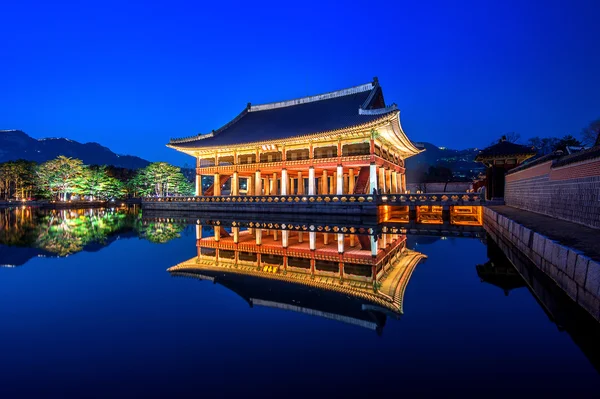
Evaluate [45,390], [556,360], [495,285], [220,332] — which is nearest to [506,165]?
[495,285]

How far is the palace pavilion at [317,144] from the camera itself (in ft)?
73.7

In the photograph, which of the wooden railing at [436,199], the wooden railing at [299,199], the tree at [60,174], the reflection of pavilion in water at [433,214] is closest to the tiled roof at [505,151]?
the reflection of pavilion in water at [433,214]

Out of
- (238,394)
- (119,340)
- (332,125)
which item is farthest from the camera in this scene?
(332,125)

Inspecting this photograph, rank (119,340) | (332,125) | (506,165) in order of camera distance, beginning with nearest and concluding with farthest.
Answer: (119,340) → (506,165) → (332,125)

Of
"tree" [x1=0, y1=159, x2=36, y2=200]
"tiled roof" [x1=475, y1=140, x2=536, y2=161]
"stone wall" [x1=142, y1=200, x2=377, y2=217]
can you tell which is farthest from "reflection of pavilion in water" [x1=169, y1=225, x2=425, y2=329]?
"tree" [x1=0, y1=159, x2=36, y2=200]

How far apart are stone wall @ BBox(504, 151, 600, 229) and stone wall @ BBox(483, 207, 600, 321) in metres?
1.66

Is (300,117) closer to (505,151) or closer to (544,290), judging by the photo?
(505,151)

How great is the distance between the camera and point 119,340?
12.2ft

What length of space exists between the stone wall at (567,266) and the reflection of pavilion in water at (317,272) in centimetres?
233

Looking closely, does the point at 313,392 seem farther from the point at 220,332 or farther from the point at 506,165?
the point at 506,165

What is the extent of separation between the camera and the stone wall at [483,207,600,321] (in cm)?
387

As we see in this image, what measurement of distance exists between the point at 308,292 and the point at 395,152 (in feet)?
87.4

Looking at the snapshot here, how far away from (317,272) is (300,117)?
24.1 m

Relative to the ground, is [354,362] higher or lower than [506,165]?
lower
